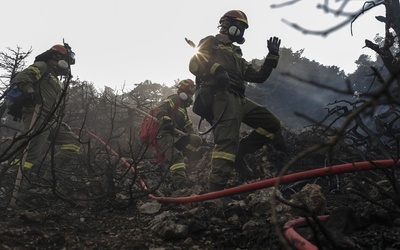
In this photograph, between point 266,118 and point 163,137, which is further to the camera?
point 163,137

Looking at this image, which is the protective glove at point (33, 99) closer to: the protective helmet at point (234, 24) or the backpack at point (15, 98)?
the backpack at point (15, 98)

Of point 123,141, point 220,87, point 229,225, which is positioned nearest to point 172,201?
point 229,225

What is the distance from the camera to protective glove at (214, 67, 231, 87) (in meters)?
3.43

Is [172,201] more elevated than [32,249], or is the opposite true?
[172,201]

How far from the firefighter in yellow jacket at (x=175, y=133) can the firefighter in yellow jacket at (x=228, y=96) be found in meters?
0.97

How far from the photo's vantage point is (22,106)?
421 cm

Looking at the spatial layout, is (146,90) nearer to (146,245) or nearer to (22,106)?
(22,106)

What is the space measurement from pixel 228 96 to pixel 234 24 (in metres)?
1.14

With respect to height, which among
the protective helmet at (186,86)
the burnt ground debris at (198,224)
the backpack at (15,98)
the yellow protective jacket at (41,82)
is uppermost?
the protective helmet at (186,86)

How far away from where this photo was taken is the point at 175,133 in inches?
218

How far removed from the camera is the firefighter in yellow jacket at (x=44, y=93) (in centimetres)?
402

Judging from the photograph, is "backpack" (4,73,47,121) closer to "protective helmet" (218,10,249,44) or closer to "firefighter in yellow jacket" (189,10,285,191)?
"firefighter in yellow jacket" (189,10,285,191)

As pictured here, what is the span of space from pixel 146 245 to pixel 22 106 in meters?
3.34

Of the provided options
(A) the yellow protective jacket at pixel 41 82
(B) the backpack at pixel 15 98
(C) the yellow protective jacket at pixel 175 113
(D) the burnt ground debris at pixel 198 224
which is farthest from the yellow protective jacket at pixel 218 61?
(B) the backpack at pixel 15 98
